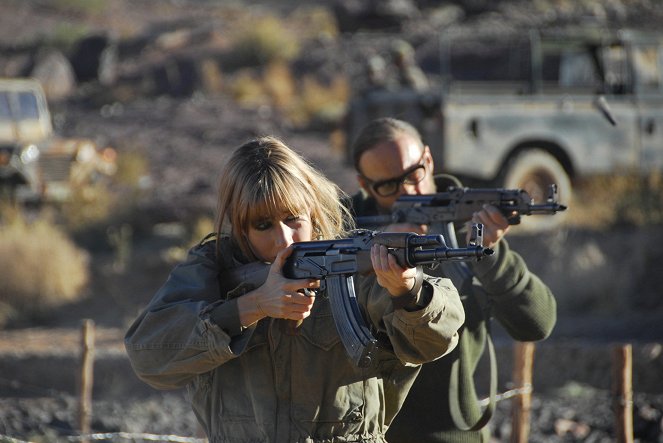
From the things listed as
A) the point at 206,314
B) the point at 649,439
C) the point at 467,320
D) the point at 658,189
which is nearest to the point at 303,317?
the point at 206,314

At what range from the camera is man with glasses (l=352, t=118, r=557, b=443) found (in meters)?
3.37

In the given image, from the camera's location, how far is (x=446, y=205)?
12.6 ft

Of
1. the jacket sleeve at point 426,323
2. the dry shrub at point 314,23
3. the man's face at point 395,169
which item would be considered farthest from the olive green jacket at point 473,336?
the dry shrub at point 314,23

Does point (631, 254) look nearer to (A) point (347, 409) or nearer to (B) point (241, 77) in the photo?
(A) point (347, 409)

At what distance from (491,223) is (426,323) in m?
0.98

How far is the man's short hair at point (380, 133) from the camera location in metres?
3.71

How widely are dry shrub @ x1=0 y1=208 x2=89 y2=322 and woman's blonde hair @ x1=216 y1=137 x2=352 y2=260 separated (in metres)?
9.99

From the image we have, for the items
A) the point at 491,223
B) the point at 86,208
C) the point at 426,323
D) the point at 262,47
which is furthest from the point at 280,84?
the point at 426,323

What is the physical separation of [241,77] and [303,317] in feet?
71.8

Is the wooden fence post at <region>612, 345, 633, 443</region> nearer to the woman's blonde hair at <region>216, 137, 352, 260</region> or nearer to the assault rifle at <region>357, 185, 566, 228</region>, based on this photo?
the assault rifle at <region>357, 185, 566, 228</region>

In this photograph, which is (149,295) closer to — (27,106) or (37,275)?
(37,275)

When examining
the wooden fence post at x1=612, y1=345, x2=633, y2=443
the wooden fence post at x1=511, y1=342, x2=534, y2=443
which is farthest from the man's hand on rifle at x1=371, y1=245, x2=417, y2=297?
the wooden fence post at x1=511, y1=342, x2=534, y2=443

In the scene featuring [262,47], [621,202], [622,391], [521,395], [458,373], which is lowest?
[521,395]

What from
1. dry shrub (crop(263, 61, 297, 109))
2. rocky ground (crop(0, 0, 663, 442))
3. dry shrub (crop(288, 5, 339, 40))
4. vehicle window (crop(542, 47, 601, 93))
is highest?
dry shrub (crop(288, 5, 339, 40))
